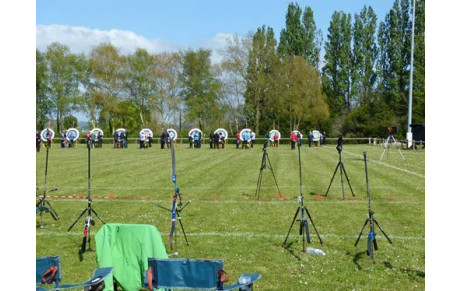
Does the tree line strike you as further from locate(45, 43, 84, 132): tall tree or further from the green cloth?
the green cloth

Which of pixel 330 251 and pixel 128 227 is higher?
pixel 128 227

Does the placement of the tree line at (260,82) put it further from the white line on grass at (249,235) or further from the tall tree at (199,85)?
the white line on grass at (249,235)

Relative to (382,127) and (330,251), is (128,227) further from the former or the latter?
(382,127)

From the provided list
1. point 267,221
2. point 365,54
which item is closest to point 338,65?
point 365,54

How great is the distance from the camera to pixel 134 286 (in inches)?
245

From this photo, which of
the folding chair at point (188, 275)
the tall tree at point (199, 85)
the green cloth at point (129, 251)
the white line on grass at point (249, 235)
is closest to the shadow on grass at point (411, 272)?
the white line on grass at point (249, 235)

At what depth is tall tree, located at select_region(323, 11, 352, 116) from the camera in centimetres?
6375

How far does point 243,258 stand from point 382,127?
50.3 meters

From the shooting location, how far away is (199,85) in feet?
Answer: 216

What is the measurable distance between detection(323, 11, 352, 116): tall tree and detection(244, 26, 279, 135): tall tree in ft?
25.5

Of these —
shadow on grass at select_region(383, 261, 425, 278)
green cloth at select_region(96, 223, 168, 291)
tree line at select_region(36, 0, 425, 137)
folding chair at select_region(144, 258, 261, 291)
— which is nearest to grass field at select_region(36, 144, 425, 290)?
shadow on grass at select_region(383, 261, 425, 278)

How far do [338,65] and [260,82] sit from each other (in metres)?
11.6

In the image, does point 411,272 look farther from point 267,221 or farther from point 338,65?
point 338,65
